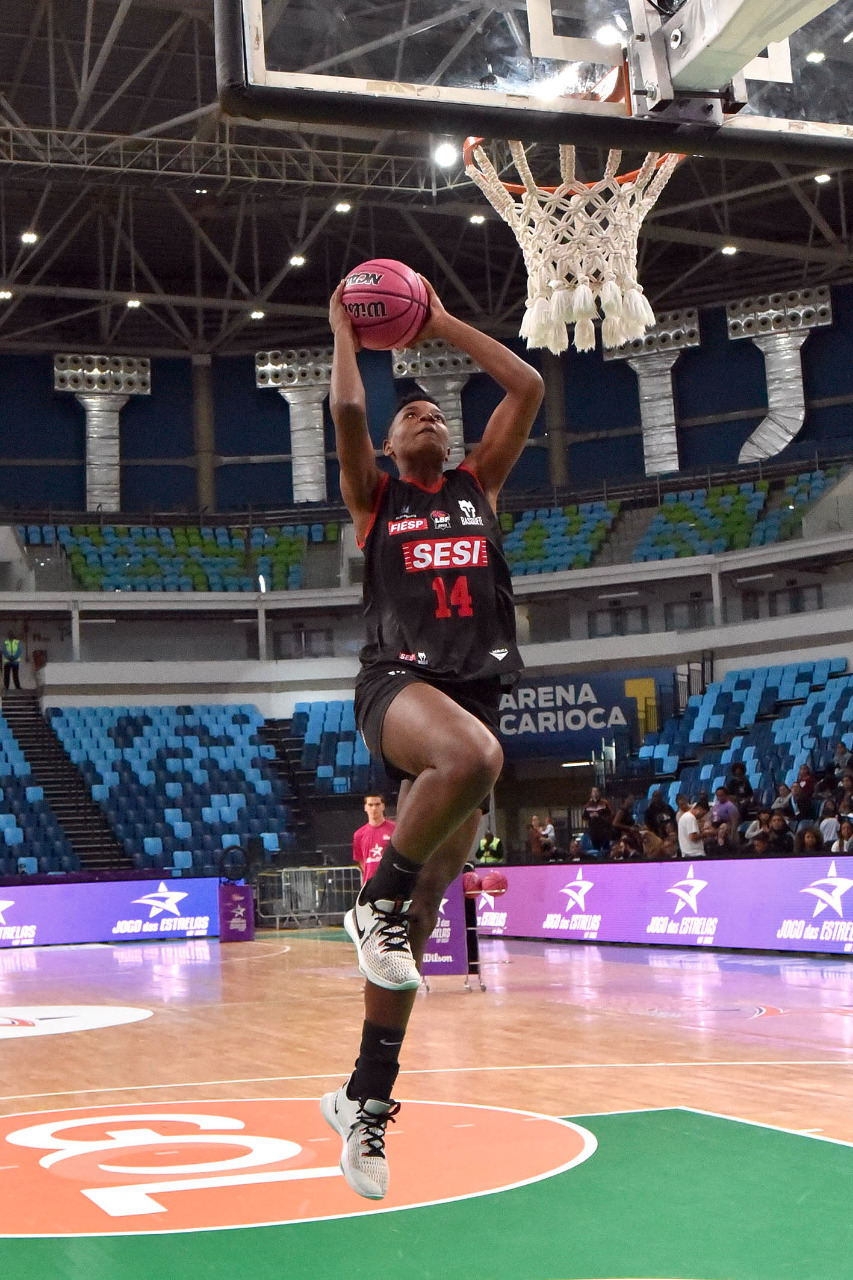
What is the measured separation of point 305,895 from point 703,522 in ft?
39.3

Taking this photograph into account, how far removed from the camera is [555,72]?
242 inches

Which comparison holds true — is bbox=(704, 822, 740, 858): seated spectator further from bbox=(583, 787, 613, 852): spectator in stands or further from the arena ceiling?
the arena ceiling

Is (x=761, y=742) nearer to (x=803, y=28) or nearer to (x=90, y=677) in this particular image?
(x=90, y=677)

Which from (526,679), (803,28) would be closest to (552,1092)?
(803,28)

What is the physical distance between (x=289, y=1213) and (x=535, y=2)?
16.3 feet

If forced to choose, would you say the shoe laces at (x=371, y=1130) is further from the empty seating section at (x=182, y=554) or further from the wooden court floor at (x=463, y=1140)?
the empty seating section at (x=182, y=554)

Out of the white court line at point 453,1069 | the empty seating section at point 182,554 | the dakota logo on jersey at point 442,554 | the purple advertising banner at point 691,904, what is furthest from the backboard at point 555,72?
the empty seating section at point 182,554

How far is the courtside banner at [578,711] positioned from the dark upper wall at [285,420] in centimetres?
617

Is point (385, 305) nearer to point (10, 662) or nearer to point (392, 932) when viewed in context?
point (392, 932)

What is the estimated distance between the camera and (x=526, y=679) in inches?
1220

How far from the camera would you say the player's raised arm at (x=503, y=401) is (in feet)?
15.0

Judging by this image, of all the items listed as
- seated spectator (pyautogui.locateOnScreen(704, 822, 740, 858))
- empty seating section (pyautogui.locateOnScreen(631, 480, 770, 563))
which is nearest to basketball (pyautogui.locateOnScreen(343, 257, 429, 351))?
seated spectator (pyautogui.locateOnScreen(704, 822, 740, 858))

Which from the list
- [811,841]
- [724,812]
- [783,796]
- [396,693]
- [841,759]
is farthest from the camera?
[841,759]

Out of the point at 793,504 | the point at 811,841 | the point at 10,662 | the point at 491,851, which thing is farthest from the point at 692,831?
the point at 10,662
